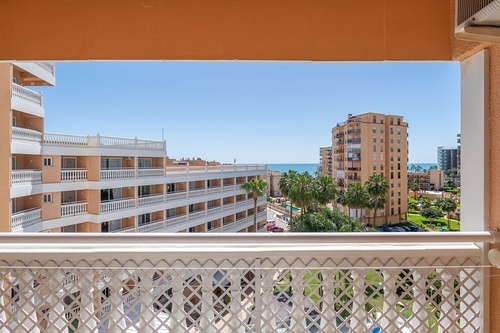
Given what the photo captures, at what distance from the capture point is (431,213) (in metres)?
2.21

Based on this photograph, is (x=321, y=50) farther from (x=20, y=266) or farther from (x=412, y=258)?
(x=20, y=266)

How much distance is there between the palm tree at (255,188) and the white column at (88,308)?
3.34m

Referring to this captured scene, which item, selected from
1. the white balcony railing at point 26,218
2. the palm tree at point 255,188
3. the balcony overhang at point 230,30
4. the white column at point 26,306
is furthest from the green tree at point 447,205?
the white balcony railing at point 26,218

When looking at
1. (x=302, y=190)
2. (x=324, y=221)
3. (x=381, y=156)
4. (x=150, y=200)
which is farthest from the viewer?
(x=150, y=200)

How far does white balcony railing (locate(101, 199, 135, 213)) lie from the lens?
7.61m

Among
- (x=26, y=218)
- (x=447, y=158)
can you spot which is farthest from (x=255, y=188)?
(x=26, y=218)

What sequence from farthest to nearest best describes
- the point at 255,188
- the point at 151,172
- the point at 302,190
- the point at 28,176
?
the point at 151,172
the point at 28,176
the point at 255,188
the point at 302,190

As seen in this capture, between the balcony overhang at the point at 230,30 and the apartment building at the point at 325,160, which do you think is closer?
the balcony overhang at the point at 230,30

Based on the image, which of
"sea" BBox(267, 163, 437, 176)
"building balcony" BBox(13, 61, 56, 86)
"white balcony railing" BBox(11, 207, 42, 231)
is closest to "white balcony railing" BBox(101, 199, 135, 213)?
"white balcony railing" BBox(11, 207, 42, 231)

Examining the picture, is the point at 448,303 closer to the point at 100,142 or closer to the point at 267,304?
the point at 267,304

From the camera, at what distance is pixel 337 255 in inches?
50.4

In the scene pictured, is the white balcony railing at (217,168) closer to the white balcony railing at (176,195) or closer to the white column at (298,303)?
the white balcony railing at (176,195)

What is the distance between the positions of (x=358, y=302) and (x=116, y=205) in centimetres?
754

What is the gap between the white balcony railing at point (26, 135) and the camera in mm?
4500
